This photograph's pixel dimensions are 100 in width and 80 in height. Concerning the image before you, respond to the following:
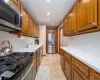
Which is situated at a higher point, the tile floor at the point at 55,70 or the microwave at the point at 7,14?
the microwave at the point at 7,14

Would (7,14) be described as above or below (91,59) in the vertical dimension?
above

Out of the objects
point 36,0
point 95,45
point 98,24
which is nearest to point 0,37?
point 36,0

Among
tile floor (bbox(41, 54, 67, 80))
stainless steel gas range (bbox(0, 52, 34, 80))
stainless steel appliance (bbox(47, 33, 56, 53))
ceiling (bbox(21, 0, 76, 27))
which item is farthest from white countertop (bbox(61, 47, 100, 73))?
stainless steel appliance (bbox(47, 33, 56, 53))

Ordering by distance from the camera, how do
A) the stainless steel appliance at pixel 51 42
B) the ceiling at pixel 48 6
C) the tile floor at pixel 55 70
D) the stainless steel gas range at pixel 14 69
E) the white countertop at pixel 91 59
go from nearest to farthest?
1. the stainless steel gas range at pixel 14 69
2. the white countertop at pixel 91 59
3. the ceiling at pixel 48 6
4. the tile floor at pixel 55 70
5. the stainless steel appliance at pixel 51 42

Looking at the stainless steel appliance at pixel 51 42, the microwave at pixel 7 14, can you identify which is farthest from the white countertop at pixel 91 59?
the stainless steel appliance at pixel 51 42

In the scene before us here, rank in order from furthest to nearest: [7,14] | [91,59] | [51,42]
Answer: [51,42] → [91,59] → [7,14]

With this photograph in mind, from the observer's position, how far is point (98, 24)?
150cm

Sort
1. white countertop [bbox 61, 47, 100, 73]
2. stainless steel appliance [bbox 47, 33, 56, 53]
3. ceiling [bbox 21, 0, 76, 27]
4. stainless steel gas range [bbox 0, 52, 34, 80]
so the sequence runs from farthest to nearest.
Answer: stainless steel appliance [bbox 47, 33, 56, 53]
ceiling [bbox 21, 0, 76, 27]
white countertop [bbox 61, 47, 100, 73]
stainless steel gas range [bbox 0, 52, 34, 80]

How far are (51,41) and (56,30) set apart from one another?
1.08 metres

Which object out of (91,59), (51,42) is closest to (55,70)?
(91,59)

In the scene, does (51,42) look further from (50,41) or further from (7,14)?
(7,14)

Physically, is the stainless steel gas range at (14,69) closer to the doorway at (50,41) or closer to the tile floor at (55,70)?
the tile floor at (55,70)

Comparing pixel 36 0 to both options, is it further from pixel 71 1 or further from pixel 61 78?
pixel 61 78

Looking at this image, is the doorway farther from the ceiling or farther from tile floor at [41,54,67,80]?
the ceiling
